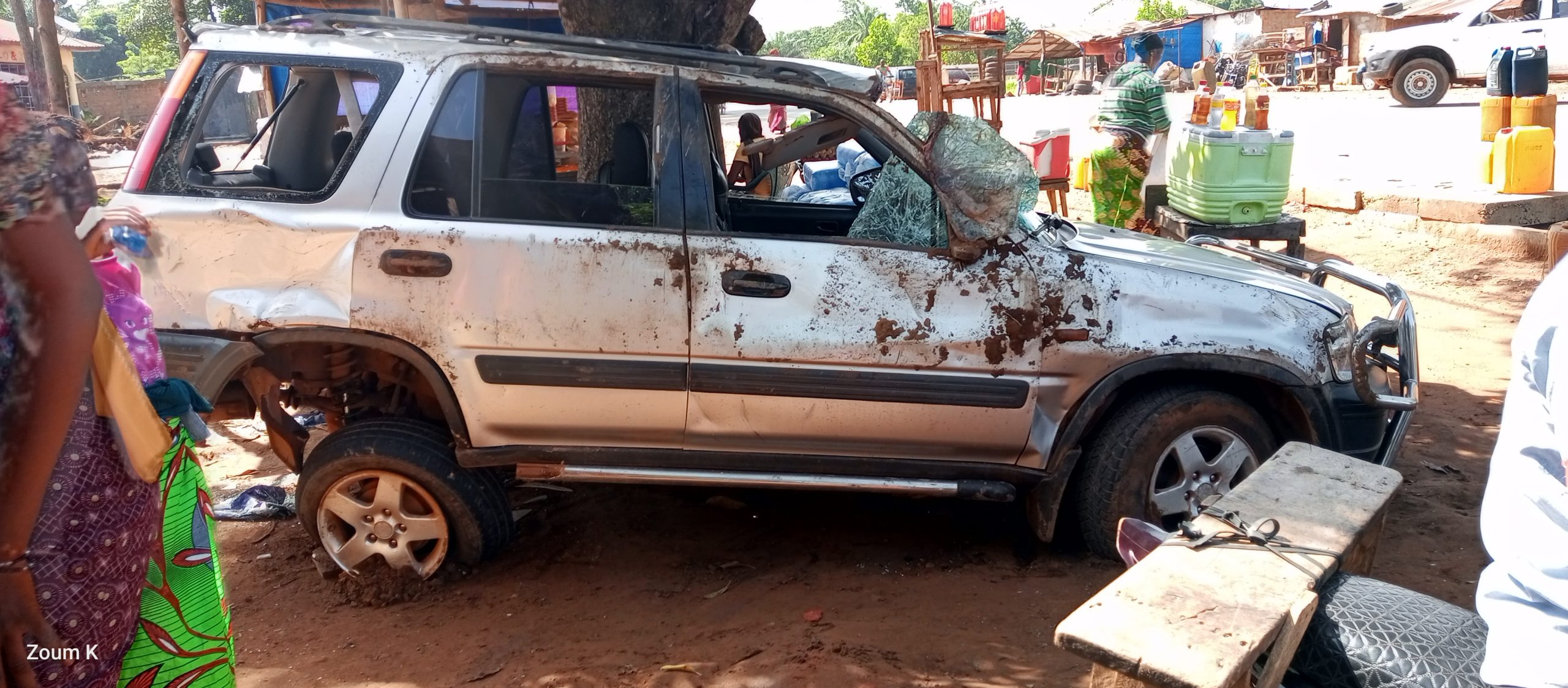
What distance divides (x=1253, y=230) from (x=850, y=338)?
438cm

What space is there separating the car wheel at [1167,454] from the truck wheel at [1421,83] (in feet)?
56.0

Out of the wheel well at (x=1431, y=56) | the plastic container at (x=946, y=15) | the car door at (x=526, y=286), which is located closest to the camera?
the car door at (x=526, y=286)

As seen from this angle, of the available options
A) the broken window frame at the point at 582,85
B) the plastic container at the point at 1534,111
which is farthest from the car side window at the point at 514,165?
the plastic container at the point at 1534,111

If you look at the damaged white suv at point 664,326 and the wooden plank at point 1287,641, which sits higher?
the damaged white suv at point 664,326

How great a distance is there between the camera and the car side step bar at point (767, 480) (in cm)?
366

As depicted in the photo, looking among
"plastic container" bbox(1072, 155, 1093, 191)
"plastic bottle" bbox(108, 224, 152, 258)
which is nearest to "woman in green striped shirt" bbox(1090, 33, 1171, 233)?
"plastic container" bbox(1072, 155, 1093, 191)

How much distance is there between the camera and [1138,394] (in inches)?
151

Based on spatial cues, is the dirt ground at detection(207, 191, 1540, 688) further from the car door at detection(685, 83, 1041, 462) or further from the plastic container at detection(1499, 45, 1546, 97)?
the plastic container at detection(1499, 45, 1546, 97)

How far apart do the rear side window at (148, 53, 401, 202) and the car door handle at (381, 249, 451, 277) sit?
0.32m

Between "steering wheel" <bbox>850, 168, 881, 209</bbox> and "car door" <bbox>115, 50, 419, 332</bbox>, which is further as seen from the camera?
"steering wheel" <bbox>850, 168, 881, 209</bbox>

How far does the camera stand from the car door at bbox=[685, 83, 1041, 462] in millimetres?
3529

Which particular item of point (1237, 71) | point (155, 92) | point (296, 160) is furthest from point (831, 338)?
point (155, 92)

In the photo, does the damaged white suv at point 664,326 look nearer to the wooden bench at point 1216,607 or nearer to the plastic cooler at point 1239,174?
the wooden bench at point 1216,607

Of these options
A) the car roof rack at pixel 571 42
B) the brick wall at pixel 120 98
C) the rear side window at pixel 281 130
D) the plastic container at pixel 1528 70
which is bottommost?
the rear side window at pixel 281 130
